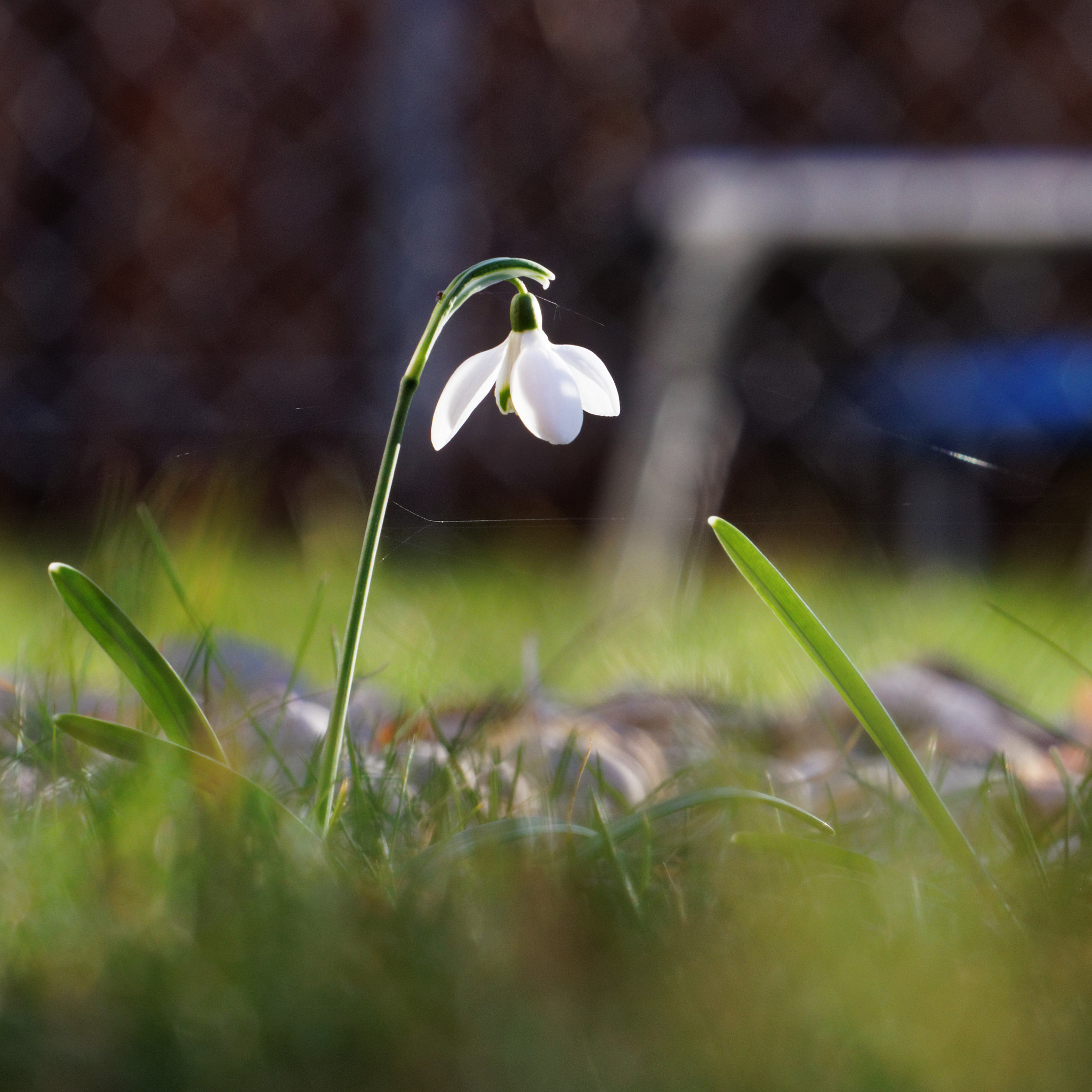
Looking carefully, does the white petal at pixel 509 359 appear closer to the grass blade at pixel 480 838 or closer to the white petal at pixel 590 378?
the white petal at pixel 590 378

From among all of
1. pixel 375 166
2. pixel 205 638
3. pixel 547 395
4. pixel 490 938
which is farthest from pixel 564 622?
pixel 375 166

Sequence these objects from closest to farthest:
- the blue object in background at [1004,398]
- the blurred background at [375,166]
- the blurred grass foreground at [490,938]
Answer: the blurred grass foreground at [490,938]
the blue object in background at [1004,398]
the blurred background at [375,166]

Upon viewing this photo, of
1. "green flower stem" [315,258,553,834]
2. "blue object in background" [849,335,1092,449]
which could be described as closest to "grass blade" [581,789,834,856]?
"green flower stem" [315,258,553,834]

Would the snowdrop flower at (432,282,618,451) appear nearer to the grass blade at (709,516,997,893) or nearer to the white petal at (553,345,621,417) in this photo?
the white petal at (553,345,621,417)

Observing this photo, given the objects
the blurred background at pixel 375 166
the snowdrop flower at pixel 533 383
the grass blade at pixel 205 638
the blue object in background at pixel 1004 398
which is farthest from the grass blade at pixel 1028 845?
the blurred background at pixel 375 166

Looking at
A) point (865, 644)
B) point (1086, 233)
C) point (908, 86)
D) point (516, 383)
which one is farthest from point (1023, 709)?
point (908, 86)

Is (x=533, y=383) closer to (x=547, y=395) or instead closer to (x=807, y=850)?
(x=547, y=395)
